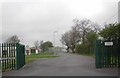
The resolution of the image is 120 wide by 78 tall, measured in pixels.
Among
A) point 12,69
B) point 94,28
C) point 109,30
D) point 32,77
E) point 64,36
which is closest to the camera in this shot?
point 32,77

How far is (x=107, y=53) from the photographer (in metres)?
21.1

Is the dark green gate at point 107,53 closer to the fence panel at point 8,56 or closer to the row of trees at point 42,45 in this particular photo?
→ the fence panel at point 8,56

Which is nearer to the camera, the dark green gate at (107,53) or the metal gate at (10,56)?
the metal gate at (10,56)

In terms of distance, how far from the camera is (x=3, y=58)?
69.1 ft

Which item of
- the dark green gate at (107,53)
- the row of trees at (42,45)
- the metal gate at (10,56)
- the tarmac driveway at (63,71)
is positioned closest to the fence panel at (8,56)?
the metal gate at (10,56)

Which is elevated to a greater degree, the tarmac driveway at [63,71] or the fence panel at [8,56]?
the fence panel at [8,56]

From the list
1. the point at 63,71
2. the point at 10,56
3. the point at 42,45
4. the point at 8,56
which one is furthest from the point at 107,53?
the point at 42,45

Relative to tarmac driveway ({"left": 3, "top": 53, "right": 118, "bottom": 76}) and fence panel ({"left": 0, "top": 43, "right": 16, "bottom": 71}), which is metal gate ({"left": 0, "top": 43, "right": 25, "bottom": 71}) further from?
tarmac driveway ({"left": 3, "top": 53, "right": 118, "bottom": 76})

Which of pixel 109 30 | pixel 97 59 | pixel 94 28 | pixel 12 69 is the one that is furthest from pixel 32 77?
pixel 94 28

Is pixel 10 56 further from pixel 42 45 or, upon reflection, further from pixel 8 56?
pixel 42 45

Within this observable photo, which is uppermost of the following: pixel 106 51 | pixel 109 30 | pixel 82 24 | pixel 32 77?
pixel 82 24

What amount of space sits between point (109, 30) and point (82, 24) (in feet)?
164

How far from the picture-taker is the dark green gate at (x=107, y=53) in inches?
825

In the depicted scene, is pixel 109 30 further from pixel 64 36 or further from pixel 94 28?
pixel 64 36
